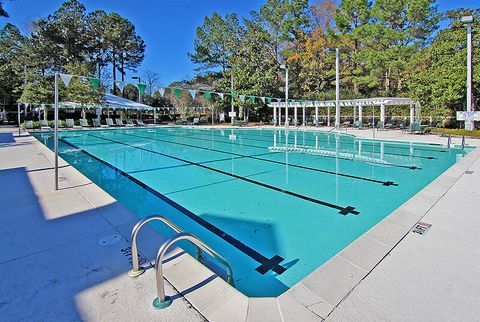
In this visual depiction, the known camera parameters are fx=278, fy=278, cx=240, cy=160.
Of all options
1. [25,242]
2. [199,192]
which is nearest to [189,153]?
[199,192]

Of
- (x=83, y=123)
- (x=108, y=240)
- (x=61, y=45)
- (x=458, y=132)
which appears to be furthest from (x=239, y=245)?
(x=61, y=45)

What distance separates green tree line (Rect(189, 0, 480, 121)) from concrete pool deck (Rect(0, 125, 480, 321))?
15.1 m

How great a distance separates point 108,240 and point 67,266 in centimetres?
53

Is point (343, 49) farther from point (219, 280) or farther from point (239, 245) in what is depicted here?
point (219, 280)

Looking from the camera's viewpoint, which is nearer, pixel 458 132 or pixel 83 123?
pixel 458 132

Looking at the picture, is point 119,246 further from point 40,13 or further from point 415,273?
point 40,13

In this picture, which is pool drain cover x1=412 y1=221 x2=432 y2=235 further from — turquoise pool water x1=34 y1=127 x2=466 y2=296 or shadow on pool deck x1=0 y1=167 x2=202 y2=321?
shadow on pool deck x1=0 y1=167 x2=202 y2=321

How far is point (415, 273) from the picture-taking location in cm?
240

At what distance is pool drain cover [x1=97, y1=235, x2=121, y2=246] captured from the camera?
2.92 metres

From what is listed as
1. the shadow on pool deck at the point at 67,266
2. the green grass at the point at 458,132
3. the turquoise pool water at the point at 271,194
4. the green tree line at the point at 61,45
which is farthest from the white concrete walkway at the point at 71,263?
the green tree line at the point at 61,45

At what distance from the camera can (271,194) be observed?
221 inches

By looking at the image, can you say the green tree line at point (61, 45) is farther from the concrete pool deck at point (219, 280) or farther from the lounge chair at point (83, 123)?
the concrete pool deck at point (219, 280)

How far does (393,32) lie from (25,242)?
26419mm

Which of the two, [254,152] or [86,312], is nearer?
[86,312]
